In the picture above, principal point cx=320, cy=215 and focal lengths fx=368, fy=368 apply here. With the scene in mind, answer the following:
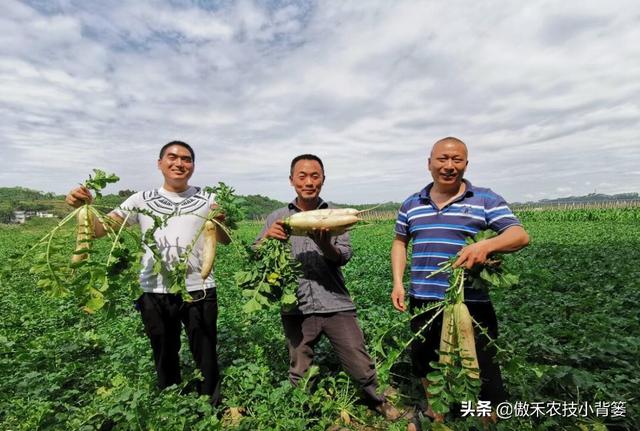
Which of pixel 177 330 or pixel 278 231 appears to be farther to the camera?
pixel 177 330

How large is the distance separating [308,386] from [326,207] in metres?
1.57

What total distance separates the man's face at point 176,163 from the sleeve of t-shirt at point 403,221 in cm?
181

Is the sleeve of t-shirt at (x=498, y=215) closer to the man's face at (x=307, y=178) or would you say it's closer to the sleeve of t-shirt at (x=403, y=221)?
the sleeve of t-shirt at (x=403, y=221)

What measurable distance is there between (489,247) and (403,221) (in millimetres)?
847

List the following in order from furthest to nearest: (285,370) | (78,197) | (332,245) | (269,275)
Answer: (285,370) < (332,245) < (269,275) < (78,197)

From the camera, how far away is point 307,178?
296cm

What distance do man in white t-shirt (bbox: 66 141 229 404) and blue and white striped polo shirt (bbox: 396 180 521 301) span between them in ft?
5.32

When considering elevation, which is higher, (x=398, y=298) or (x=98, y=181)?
(x=98, y=181)

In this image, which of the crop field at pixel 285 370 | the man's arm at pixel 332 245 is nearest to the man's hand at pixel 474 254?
the crop field at pixel 285 370

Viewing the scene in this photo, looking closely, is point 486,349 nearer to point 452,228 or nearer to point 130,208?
point 452,228

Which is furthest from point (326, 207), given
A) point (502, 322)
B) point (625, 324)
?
point (625, 324)

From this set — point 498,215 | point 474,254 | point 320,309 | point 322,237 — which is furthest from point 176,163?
point 498,215

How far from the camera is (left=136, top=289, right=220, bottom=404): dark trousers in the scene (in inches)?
119

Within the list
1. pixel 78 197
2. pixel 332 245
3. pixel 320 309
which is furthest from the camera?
pixel 320 309
